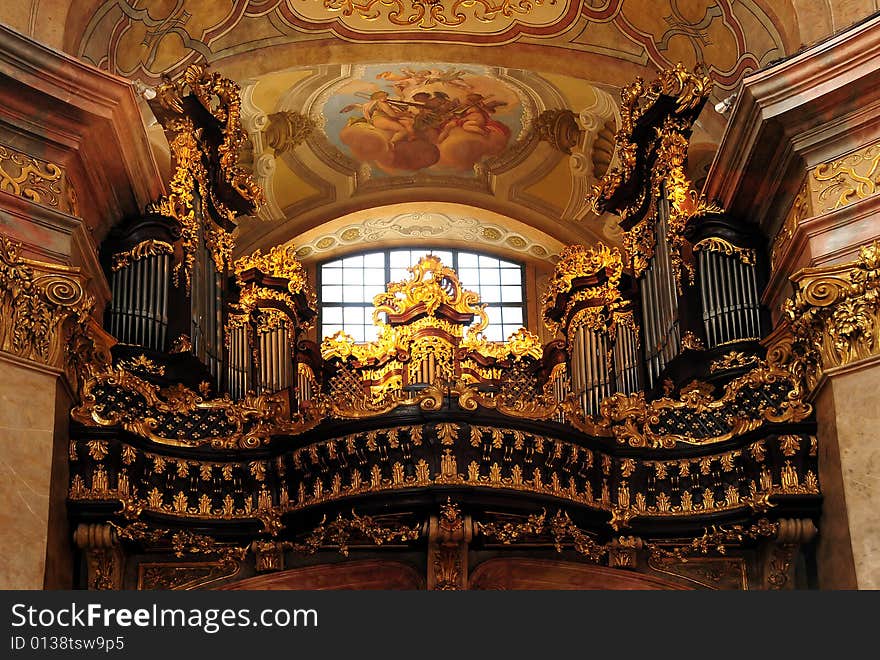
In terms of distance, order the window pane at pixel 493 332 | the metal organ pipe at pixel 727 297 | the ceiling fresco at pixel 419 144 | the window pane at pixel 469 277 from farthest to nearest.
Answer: the window pane at pixel 469 277, the window pane at pixel 493 332, the ceiling fresco at pixel 419 144, the metal organ pipe at pixel 727 297

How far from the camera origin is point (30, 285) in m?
12.9

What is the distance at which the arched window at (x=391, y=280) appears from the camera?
2200 centimetres

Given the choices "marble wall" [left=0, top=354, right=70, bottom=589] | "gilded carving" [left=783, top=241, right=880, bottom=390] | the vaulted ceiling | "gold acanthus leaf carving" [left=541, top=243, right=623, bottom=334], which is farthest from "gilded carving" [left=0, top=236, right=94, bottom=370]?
"gold acanthus leaf carving" [left=541, top=243, right=623, bottom=334]

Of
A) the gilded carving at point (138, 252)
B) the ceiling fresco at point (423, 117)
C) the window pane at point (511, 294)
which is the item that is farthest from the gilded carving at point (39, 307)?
the window pane at point (511, 294)

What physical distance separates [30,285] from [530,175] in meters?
9.12

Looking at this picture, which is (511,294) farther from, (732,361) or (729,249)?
(732,361)

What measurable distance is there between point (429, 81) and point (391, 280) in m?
3.37

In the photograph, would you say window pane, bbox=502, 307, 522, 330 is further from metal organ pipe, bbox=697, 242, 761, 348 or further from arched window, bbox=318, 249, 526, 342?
metal organ pipe, bbox=697, 242, 761, 348

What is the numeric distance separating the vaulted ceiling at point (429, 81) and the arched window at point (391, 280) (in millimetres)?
272

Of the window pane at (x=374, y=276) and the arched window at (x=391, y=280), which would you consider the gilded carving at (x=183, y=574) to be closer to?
the arched window at (x=391, y=280)

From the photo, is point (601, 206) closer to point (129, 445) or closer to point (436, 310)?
Result: point (436, 310)

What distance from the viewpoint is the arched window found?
2200cm

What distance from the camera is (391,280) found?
22344mm

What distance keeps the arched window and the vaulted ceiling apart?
0.89 ft
